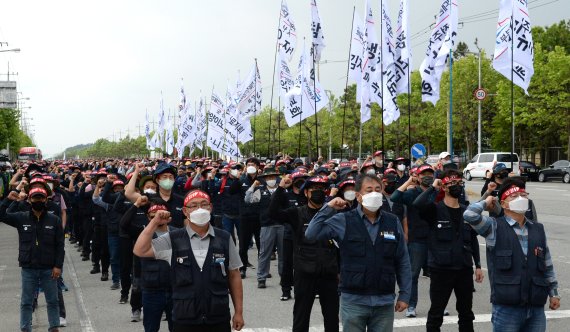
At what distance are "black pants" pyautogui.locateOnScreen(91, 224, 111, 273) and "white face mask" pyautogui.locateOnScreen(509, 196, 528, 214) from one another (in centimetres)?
794

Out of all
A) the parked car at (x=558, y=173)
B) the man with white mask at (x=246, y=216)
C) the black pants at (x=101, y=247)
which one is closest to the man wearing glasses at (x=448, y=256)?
the man with white mask at (x=246, y=216)

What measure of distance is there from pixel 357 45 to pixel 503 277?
16383 millimetres

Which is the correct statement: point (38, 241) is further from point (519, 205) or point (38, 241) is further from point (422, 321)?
point (519, 205)

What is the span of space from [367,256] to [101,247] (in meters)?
7.84

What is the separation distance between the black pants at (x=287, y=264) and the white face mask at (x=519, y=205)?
4.65 metres

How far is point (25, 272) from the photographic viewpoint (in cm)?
780

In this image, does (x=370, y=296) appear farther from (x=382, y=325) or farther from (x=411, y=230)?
(x=411, y=230)

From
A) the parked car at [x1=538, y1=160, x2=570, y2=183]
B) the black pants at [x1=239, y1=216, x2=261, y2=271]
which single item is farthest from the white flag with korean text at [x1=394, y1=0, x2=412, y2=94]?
the parked car at [x1=538, y1=160, x2=570, y2=183]

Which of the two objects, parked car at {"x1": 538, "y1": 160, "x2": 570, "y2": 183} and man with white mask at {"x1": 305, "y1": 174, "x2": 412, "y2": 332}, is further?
parked car at {"x1": 538, "y1": 160, "x2": 570, "y2": 183}

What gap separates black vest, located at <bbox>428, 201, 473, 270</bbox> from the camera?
707cm

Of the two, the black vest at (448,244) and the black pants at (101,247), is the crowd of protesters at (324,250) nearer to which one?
the black vest at (448,244)

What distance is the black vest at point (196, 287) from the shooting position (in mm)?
4820

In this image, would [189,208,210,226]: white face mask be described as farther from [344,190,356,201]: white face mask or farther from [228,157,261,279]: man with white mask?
[228,157,261,279]: man with white mask

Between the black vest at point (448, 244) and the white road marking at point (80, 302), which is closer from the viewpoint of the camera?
the black vest at point (448, 244)
